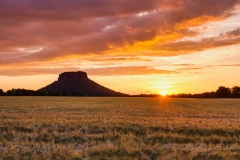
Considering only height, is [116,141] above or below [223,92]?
below

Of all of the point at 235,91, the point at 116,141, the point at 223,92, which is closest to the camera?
the point at 116,141

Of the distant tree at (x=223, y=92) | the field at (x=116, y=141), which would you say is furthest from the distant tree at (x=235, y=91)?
the field at (x=116, y=141)

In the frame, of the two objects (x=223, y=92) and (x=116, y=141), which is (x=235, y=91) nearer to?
(x=223, y=92)

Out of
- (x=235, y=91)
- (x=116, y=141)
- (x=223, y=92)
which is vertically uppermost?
(x=235, y=91)

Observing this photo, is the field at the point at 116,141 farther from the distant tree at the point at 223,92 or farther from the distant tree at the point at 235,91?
the distant tree at the point at 235,91

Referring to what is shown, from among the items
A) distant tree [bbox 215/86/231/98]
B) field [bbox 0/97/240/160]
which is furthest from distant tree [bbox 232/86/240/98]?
field [bbox 0/97/240/160]

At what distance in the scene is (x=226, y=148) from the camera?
15.2m

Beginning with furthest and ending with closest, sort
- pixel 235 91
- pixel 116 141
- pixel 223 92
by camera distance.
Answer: pixel 223 92, pixel 235 91, pixel 116 141

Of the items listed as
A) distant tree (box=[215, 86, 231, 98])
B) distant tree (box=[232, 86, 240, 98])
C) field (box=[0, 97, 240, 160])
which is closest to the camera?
field (box=[0, 97, 240, 160])

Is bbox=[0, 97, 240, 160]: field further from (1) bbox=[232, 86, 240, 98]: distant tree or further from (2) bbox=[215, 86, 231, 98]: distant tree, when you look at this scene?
(1) bbox=[232, 86, 240, 98]: distant tree

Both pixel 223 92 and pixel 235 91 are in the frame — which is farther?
pixel 223 92

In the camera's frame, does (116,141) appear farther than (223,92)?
No

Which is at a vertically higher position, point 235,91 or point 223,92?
point 235,91

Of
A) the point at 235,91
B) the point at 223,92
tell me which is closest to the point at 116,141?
the point at 223,92
